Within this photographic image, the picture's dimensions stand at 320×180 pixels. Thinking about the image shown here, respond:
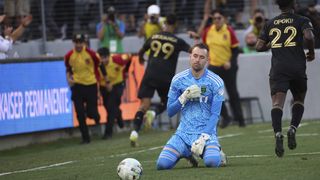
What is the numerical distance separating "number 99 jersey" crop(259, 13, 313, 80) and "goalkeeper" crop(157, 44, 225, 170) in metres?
1.22

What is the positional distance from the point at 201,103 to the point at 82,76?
26.1 feet

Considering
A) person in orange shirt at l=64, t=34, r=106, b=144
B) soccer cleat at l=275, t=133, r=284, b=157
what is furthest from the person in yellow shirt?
soccer cleat at l=275, t=133, r=284, b=157

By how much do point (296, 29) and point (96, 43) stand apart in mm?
12575

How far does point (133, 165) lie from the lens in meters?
10.8

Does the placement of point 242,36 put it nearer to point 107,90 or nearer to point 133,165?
point 107,90

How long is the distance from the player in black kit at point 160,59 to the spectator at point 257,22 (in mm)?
5846

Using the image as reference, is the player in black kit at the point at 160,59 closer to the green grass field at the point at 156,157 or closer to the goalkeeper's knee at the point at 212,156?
the green grass field at the point at 156,157

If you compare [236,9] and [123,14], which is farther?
[236,9]

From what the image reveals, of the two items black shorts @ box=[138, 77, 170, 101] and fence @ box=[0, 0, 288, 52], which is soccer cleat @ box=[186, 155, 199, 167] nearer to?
black shorts @ box=[138, 77, 170, 101]

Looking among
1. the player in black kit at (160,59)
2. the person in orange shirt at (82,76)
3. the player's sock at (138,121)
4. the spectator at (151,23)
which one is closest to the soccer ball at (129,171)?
the player's sock at (138,121)

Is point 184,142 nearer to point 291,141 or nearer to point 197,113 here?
point 197,113

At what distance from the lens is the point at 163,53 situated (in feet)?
60.3

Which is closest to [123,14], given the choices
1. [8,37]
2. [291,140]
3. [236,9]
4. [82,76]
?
[236,9]

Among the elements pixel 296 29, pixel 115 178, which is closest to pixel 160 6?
pixel 296 29
